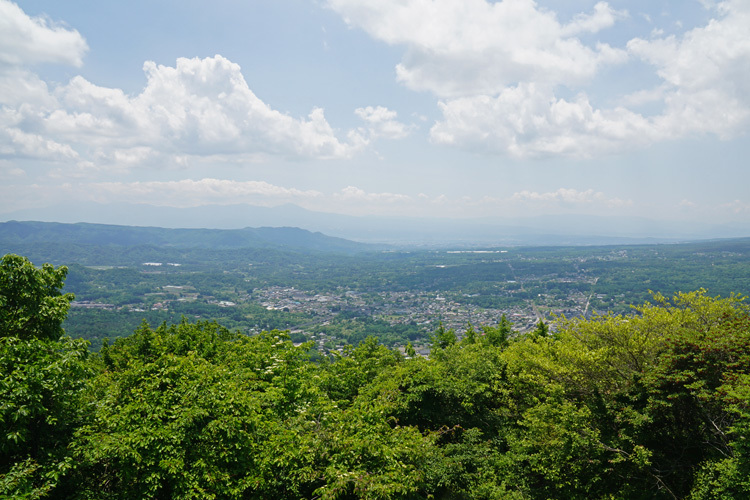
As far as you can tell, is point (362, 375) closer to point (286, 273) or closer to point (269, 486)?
point (269, 486)

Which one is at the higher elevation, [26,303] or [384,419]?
[26,303]

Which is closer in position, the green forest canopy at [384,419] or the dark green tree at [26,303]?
the green forest canopy at [384,419]

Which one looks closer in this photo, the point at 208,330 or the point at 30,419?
the point at 30,419

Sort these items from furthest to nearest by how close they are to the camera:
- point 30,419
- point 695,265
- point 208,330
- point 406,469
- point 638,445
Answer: point 695,265
point 208,330
point 638,445
point 406,469
point 30,419

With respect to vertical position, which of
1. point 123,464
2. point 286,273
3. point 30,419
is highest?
point 30,419

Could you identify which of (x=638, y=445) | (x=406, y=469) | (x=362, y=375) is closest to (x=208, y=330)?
(x=362, y=375)

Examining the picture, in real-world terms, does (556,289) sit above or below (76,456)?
below

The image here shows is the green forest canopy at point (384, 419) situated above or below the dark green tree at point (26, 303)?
below

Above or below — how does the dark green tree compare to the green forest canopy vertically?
above
